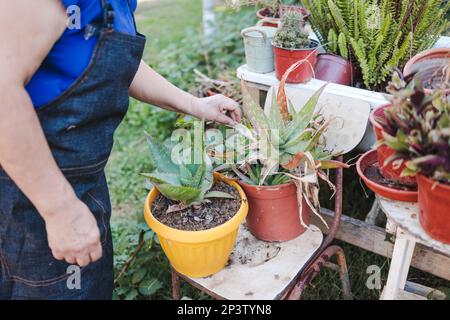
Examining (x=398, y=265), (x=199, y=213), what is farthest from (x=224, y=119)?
(x=398, y=265)

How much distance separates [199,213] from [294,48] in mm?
777

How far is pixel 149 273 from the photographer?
2379 mm

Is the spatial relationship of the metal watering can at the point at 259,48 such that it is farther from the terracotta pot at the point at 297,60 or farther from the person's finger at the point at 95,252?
the person's finger at the point at 95,252

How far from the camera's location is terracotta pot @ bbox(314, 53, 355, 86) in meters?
1.90

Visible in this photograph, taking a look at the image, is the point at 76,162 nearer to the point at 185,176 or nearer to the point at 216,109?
the point at 185,176

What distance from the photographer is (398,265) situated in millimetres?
1409

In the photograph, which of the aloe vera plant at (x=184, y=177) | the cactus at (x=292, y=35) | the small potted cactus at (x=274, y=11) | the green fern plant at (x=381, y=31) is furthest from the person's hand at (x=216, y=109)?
the small potted cactus at (x=274, y=11)

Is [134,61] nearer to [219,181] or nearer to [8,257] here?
[219,181]

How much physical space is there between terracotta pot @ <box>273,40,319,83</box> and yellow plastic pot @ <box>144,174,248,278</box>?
56 cm

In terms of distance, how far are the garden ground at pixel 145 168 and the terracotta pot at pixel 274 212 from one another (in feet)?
2.09

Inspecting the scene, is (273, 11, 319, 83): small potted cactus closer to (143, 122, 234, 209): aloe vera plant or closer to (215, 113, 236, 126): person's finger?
(215, 113, 236, 126): person's finger

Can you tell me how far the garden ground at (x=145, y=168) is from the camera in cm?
224

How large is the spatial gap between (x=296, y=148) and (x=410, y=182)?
0.36 metres

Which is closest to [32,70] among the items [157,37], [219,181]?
[219,181]
